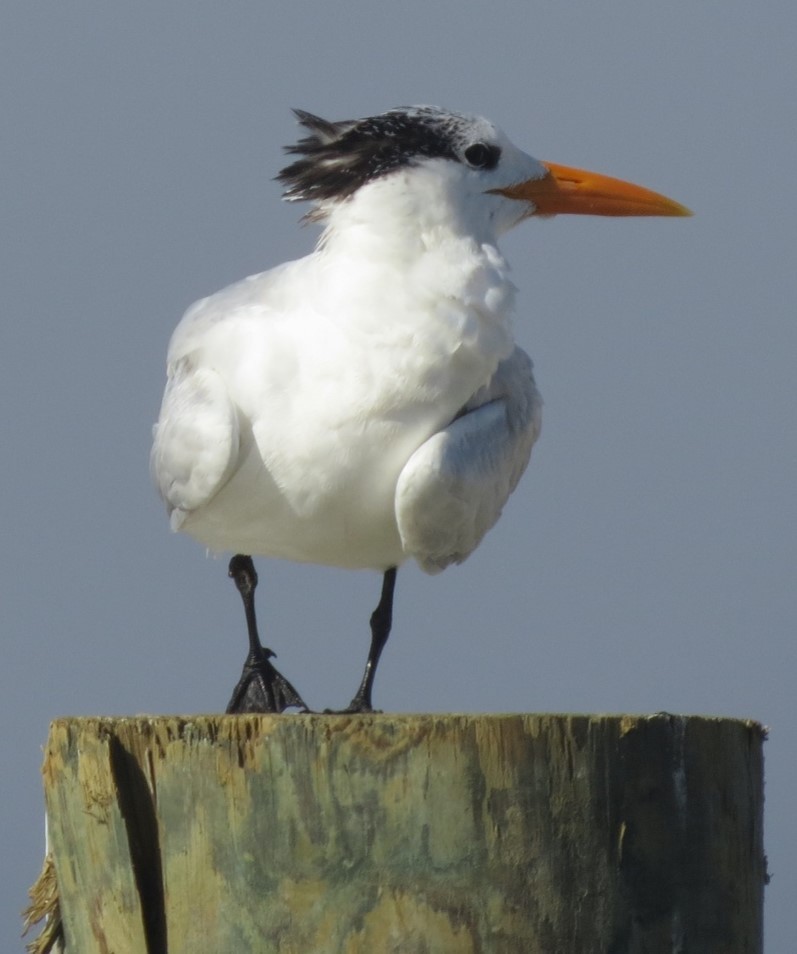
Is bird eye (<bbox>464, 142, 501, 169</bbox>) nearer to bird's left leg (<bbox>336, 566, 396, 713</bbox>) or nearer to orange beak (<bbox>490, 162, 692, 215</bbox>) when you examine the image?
orange beak (<bbox>490, 162, 692, 215</bbox>)

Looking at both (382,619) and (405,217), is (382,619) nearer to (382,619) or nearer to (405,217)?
(382,619)

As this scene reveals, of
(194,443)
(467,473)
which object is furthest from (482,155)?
(194,443)

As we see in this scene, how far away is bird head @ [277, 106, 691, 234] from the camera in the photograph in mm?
5980

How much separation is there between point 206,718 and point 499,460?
2216 mm

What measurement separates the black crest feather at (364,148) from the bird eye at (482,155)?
65 millimetres

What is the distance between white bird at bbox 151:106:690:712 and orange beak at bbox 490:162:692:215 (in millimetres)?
24

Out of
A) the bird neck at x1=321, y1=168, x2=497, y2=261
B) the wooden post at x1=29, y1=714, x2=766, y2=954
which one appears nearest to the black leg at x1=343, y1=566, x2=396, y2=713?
the bird neck at x1=321, y1=168, x2=497, y2=261

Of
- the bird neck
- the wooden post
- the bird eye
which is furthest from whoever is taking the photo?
the bird eye

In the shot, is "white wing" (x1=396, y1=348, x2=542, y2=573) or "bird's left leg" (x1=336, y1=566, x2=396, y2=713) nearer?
"white wing" (x1=396, y1=348, x2=542, y2=573)

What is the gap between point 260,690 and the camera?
22.6 ft

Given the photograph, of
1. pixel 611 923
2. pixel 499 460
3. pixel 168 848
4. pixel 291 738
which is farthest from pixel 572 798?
pixel 499 460

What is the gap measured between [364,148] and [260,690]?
2249 millimetres

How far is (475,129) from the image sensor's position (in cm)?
611

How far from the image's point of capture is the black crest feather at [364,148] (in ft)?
19.7
